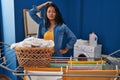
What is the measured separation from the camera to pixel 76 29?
4309 mm

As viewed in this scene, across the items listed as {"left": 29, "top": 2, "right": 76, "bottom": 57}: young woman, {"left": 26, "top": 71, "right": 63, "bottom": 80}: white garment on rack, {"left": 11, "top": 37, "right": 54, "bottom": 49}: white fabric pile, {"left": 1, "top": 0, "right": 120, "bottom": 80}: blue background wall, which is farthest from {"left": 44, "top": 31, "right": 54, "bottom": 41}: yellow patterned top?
{"left": 26, "top": 71, "right": 63, "bottom": 80}: white garment on rack

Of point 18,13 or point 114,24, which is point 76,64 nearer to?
point 18,13

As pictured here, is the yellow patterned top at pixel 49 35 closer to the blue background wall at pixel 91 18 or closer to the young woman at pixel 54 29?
the young woman at pixel 54 29

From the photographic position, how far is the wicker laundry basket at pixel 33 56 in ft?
4.53

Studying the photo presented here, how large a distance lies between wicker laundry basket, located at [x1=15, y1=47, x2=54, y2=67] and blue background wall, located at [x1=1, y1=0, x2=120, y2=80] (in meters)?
2.14

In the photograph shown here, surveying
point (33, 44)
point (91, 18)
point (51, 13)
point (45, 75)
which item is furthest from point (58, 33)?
point (91, 18)

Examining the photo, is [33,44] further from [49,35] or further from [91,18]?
[91,18]

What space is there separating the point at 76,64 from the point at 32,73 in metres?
0.35

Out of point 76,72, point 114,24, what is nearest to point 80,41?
point 114,24

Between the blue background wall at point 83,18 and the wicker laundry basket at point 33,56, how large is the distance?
2.14 m

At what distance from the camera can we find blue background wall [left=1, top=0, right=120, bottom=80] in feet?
11.6

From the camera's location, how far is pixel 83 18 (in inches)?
166

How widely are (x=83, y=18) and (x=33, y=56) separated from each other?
2951 mm

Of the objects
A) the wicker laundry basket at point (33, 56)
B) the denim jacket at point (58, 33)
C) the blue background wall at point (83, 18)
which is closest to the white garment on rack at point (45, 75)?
the wicker laundry basket at point (33, 56)
